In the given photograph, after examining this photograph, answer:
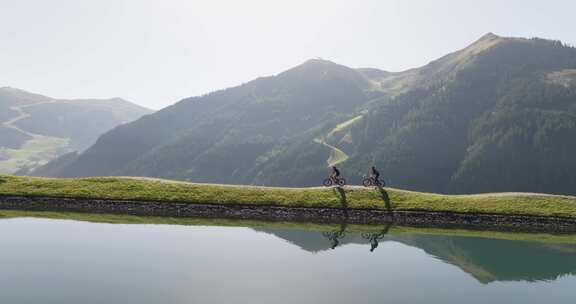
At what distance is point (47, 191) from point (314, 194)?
130 ft

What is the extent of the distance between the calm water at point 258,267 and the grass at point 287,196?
11780 mm

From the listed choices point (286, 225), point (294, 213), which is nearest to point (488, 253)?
point (286, 225)

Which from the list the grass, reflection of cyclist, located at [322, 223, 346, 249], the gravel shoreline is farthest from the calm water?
the grass

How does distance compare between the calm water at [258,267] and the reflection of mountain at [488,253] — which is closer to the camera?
the calm water at [258,267]

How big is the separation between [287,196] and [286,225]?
1082cm

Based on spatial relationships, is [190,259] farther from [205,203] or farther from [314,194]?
[314,194]

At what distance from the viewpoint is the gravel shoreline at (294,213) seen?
6044 centimetres

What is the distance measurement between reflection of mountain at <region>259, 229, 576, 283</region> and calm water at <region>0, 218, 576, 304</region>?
0.39ft

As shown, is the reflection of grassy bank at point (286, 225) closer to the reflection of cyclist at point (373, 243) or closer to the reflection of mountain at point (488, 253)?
the reflection of mountain at point (488, 253)

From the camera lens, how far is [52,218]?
53.8 metres

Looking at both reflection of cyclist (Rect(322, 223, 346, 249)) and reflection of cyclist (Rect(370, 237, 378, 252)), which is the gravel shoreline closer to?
reflection of cyclist (Rect(322, 223, 346, 249))

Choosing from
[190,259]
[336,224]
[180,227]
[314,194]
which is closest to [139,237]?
[180,227]

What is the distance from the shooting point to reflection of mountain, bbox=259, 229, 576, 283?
3900 cm

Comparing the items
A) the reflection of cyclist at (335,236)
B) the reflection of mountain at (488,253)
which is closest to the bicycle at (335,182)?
the reflection of cyclist at (335,236)
